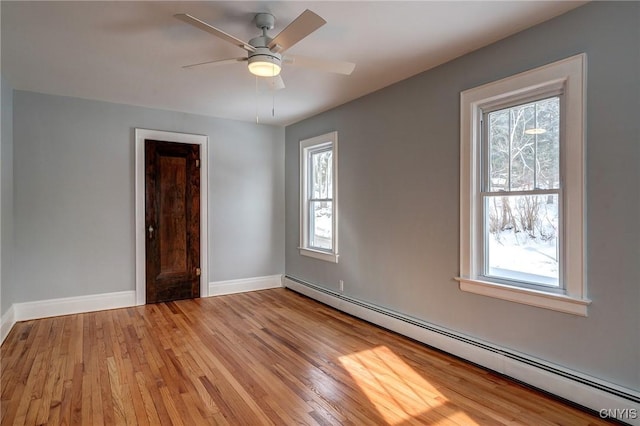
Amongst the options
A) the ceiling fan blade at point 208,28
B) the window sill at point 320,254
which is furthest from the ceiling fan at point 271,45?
the window sill at point 320,254

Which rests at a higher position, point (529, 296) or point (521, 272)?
point (521, 272)

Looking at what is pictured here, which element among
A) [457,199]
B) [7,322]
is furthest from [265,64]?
[7,322]

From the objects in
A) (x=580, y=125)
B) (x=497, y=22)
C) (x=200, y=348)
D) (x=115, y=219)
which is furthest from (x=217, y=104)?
(x=580, y=125)

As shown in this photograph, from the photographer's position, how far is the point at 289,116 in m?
5.04

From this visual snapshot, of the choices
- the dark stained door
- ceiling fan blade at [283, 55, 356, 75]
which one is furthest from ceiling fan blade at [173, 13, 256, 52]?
the dark stained door

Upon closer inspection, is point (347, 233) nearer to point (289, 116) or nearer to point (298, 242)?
point (298, 242)

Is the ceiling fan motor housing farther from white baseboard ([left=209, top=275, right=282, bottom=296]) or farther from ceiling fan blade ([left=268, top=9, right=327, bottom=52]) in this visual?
white baseboard ([left=209, top=275, right=282, bottom=296])

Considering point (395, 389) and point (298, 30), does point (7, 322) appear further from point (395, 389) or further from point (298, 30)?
point (298, 30)

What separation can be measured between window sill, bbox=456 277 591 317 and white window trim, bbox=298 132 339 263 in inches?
74.1

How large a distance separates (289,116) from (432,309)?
10.6 ft

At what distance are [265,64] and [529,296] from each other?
2.45 metres

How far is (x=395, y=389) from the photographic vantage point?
250cm

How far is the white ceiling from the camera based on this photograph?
229 cm

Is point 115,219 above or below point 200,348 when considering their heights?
above
